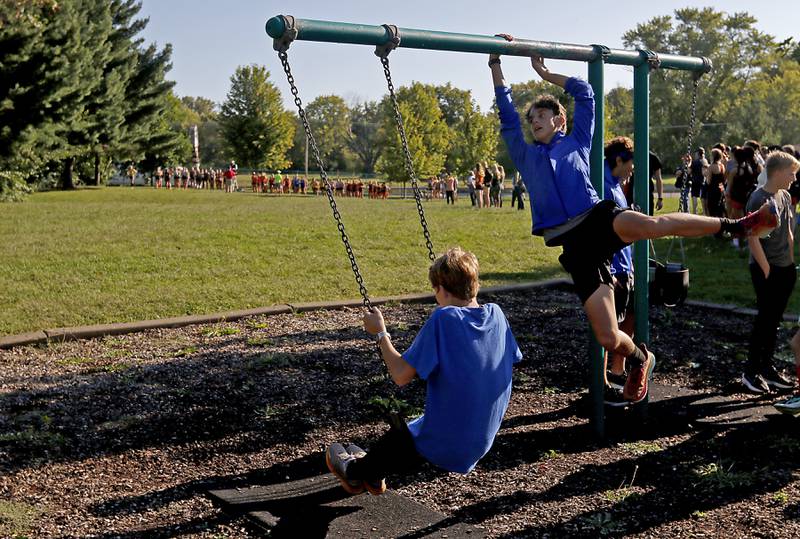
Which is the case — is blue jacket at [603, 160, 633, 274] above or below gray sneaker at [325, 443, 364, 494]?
above

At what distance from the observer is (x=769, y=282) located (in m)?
6.77

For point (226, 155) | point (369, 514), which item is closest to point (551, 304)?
point (369, 514)

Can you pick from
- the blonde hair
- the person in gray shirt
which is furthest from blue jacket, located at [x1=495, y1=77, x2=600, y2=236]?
the person in gray shirt

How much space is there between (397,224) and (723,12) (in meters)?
64.2

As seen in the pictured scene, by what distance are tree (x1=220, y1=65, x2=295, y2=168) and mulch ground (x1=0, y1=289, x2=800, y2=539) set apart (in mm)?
63919

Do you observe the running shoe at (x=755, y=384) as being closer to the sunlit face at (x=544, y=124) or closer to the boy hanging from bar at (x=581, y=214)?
the boy hanging from bar at (x=581, y=214)

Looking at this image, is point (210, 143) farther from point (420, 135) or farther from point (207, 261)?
point (207, 261)

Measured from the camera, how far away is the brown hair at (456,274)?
12.3 feet

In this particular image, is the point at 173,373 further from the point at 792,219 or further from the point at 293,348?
the point at 792,219

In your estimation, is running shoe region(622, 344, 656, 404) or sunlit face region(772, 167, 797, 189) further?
sunlit face region(772, 167, 797, 189)

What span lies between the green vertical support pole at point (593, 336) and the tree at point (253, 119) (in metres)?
66.5

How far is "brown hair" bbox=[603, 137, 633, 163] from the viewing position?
6.45 metres

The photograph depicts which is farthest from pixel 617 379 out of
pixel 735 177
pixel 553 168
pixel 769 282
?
pixel 735 177

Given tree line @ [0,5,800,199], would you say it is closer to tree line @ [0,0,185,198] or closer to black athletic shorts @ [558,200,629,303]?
tree line @ [0,0,185,198]
